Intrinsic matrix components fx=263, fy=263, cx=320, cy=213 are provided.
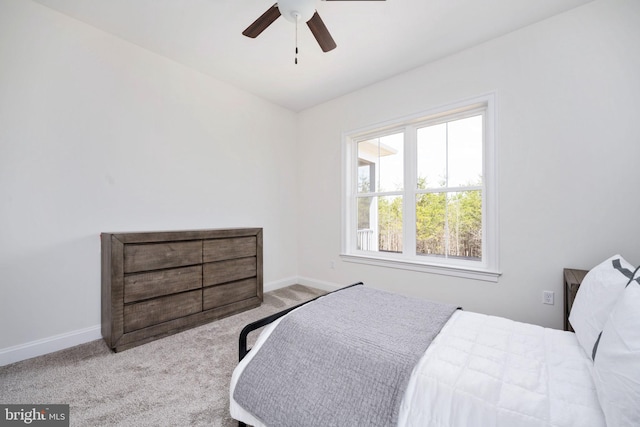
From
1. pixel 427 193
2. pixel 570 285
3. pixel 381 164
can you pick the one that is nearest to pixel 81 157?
pixel 381 164

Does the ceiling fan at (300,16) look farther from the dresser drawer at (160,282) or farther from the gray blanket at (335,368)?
the dresser drawer at (160,282)

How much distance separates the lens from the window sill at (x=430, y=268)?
2524 millimetres

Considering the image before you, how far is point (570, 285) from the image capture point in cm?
177

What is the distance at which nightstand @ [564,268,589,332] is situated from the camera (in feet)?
5.74

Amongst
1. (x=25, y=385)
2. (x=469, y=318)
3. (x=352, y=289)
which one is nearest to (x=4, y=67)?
(x=25, y=385)

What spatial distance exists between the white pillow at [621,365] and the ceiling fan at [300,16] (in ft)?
6.77

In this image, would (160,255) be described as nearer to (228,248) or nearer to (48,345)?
(228,248)

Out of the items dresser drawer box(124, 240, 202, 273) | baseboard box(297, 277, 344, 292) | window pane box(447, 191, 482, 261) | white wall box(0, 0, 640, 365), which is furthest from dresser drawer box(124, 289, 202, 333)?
window pane box(447, 191, 482, 261)

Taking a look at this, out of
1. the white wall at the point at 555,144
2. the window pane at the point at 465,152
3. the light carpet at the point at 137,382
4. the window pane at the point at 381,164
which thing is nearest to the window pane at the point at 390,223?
the window pane at the point at 381,164

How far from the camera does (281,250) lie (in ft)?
13.2

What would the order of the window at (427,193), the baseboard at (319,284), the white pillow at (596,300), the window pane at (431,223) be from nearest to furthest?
the white pillow at (596,300)
the window at (427,193)
the window pane at (431,223)
the baseboard at (319,284)

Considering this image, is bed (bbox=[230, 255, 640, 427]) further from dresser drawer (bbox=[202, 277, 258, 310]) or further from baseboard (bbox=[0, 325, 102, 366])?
baseboard (bbox=[0, 325, 102, 366])

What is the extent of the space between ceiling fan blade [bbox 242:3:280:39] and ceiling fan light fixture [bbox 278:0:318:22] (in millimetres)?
50

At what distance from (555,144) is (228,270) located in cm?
328
